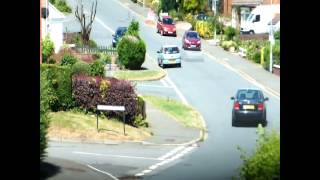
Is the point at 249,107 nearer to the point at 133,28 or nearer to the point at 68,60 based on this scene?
the point at 133,28

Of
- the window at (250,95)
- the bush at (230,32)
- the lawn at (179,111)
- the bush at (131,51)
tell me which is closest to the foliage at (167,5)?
the bush at (131,51)

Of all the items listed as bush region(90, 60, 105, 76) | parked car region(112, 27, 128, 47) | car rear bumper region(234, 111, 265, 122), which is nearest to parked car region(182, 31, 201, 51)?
parked car region(112, 27, 128, 47)

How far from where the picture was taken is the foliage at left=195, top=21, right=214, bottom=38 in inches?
460

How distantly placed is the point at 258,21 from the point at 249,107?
60.3 inches

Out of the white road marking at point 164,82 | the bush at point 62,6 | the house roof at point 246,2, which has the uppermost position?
the house roof at point 246,2

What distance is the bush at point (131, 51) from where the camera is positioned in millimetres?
11266

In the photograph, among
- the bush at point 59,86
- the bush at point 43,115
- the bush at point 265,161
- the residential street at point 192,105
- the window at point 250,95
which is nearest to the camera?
the bush at point 265,161

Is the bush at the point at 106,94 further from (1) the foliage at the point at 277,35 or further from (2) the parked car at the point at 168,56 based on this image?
(1) the foliage at the point at 277,35

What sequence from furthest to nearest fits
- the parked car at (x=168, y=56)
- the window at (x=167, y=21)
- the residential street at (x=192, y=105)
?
1. the window at (x=167, y=21)
2. the parked car at (x=168, y=56)
3. the residential street at (x=192, y=105)

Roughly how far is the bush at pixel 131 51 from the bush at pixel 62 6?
98 centimetres
